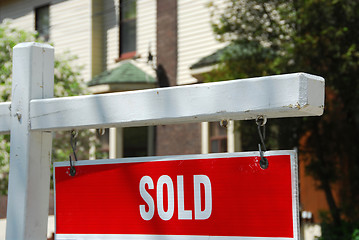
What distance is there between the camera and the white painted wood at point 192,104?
1.89 metres

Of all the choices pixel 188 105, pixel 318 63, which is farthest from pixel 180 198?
pixel 318 63

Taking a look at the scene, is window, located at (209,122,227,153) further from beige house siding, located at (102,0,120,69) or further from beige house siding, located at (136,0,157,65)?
beige house siding, located at (102,0,120,69)

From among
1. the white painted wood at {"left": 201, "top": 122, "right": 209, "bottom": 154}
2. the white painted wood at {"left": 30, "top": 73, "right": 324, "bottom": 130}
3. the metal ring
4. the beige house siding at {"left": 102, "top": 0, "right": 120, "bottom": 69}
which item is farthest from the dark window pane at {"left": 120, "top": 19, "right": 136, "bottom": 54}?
the metal ring

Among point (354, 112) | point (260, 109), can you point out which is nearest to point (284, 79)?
point (260, 109)

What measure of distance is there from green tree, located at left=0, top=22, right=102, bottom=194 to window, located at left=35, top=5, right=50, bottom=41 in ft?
16.2

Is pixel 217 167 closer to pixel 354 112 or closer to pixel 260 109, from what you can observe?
pixel 260 109

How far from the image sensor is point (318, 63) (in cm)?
966

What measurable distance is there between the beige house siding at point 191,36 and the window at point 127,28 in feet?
5.87

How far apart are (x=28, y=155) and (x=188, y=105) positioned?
723 mm

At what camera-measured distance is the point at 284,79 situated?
1.90m

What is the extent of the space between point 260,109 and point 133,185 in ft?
1.97

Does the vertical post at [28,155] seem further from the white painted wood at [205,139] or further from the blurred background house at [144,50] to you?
the white painted wood at [205,139]

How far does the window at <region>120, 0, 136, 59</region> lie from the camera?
1557 cm

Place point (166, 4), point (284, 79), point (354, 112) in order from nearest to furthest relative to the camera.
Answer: point (284, 79)
point (354, 112)
point (166, 4)
